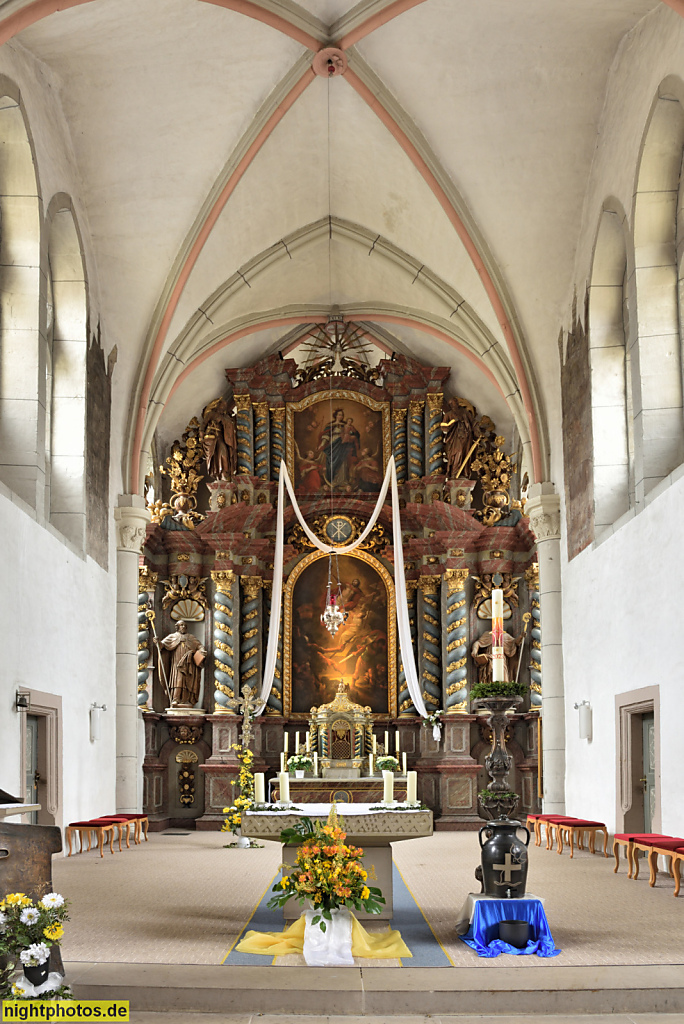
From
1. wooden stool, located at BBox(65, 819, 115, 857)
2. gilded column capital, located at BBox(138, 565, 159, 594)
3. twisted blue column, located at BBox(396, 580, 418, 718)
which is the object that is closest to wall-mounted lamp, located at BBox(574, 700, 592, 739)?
twisted blue column, located at BBox(396, 580, 418, 718)

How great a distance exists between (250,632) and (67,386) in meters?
6.76

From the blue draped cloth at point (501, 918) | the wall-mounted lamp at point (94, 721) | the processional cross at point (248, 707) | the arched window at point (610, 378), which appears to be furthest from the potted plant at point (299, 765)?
the blue draped cloth at point (501, 918)

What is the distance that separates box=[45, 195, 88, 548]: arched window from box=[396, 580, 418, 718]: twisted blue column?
7279 millimetres

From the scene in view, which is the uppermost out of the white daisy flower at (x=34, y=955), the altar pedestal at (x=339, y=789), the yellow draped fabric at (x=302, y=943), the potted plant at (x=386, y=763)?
the white daisy flower at (x=34, y=955)

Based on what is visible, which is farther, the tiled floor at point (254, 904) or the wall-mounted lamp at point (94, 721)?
the wall-mounted lamp at point (94, 721)

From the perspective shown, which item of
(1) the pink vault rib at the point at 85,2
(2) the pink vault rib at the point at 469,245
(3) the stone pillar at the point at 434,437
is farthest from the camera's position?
(3) the stone pillar at the point at 434,437

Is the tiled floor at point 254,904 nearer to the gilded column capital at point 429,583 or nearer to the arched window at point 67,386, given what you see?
the arched window at point 67,386

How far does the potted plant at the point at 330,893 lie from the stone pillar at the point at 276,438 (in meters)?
14.1

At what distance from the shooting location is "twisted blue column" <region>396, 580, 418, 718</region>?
1919cm

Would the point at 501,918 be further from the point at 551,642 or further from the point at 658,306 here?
the point at 551,642

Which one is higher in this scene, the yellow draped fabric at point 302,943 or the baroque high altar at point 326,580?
the baroque high altar at point 326,580

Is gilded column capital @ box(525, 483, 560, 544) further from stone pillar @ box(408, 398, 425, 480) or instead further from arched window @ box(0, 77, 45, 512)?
arched window @ box(0, 77, 45, 512)

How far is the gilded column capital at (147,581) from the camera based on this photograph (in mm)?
18906

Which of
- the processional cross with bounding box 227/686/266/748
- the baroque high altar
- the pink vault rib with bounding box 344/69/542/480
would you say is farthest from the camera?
the baroque high altar
